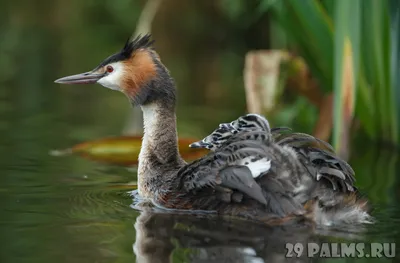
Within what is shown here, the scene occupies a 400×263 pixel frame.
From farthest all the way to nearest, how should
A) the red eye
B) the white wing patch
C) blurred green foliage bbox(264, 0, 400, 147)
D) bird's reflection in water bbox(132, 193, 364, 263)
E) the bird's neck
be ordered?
blurred green foliage bbox(264, 0, 400, 147) < the red eye < the bird's neck < the white wing patch < bird's reflection in water bbox(132, 193, 364, 263)

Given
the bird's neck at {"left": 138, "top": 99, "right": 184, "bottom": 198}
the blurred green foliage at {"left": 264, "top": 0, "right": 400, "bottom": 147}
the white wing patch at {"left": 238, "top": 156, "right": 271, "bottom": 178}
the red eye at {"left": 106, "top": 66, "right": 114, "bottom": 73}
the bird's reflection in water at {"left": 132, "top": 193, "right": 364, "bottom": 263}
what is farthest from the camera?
the blurred green foliage at {"left": 264, "top": 0, "right": 400, "bottom": 147}

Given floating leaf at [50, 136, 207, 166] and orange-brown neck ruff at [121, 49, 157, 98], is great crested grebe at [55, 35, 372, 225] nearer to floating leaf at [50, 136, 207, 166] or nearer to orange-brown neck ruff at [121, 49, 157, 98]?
orange-brown neck ruff at [121, 49, 157, 98]

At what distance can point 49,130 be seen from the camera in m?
8.70

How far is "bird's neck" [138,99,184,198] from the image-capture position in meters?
6.18

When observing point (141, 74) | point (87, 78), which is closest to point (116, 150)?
point (87, 78)

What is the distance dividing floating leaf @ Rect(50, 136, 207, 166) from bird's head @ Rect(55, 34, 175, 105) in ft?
3.96

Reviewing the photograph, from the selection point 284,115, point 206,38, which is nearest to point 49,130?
point 284,115

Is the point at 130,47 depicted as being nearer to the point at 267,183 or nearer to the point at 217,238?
Result: the point at 267,183

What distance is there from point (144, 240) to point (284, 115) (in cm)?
429

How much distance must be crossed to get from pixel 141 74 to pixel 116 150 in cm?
148

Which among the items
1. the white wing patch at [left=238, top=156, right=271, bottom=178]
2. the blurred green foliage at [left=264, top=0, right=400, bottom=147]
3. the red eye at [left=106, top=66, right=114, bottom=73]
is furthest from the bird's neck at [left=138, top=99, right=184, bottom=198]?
the blurred green foliage at [left=264, top=0, right=400, bottom=147]

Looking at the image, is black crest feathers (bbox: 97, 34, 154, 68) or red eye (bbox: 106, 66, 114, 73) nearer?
black crest feathers (bbox: 97, 34, 154, 68)

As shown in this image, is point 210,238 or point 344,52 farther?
point 344,52

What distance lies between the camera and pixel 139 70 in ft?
20.5
